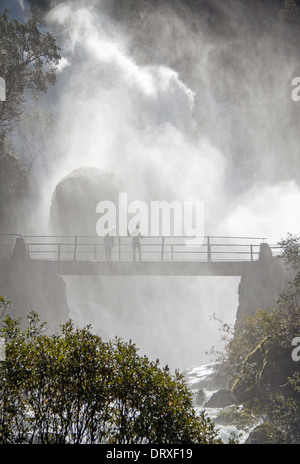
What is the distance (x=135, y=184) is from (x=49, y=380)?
61.7 m

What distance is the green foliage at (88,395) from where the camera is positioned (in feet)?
19.1

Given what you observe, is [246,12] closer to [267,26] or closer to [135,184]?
[267,26]

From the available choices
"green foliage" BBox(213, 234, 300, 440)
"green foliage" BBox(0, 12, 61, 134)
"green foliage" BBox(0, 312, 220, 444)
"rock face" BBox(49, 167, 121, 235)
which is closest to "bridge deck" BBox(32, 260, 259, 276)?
"green foliage" BBox(213, 234, 300, 440)

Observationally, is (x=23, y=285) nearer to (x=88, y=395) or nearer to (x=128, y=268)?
(x=128, y=268)

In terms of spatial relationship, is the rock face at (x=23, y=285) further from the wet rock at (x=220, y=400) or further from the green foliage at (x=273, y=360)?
the green foliage at (x=273, y=360)

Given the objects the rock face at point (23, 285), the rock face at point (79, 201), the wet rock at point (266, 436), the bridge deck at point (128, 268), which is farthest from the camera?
the rock face at point (79, 201)

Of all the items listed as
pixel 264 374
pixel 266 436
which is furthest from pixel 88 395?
pixel 264 374

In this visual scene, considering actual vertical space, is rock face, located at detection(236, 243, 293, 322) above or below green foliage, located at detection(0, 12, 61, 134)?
below

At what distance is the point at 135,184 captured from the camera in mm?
66750

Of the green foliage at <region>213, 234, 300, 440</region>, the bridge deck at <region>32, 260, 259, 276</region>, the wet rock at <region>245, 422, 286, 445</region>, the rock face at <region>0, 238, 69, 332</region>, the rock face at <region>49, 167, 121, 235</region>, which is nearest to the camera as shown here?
the wet rock at <region>245, 422, 286, 445</region>

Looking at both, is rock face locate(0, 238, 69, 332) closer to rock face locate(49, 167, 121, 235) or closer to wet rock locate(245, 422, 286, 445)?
wet rock locate(245, 422, 286, 445)

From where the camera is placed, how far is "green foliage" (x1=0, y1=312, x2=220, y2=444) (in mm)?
5836

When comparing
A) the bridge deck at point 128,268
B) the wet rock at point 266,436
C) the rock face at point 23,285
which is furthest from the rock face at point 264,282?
the rock face at point 23,285
